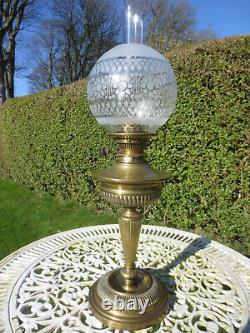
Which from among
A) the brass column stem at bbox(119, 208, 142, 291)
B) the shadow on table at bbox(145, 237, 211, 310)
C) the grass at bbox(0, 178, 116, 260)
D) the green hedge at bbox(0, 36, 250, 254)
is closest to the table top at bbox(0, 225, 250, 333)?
the shadow on table at bbox(145, 237, 211, 310)

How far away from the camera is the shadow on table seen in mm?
1404

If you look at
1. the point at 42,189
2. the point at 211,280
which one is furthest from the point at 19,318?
the point at 42,189

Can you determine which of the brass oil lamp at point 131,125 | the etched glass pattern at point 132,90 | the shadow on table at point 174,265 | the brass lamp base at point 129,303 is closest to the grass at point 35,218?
the shadow on table at point 174,265

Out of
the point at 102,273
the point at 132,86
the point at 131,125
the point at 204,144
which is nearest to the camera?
the point at 132,86

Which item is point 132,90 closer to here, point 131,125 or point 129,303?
point 131,125

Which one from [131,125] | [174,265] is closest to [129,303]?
[174,265]

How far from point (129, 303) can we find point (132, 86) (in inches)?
37.9

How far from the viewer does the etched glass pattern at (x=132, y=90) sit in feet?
3.24

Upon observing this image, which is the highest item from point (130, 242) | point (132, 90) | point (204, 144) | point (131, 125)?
point (132, 90)

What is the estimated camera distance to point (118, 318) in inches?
45.0

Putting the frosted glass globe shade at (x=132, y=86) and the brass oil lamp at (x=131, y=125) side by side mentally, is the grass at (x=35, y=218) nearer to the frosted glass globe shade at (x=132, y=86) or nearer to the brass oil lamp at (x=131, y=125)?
the brass oil lamp at (x=131, y=125)

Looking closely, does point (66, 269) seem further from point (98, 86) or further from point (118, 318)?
point (98, 86)

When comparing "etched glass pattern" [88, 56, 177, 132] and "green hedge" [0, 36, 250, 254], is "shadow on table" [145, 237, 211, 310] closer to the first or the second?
"etched glass pattern" [88, 56, 177, 132]

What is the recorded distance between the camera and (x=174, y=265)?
1.64 meters
